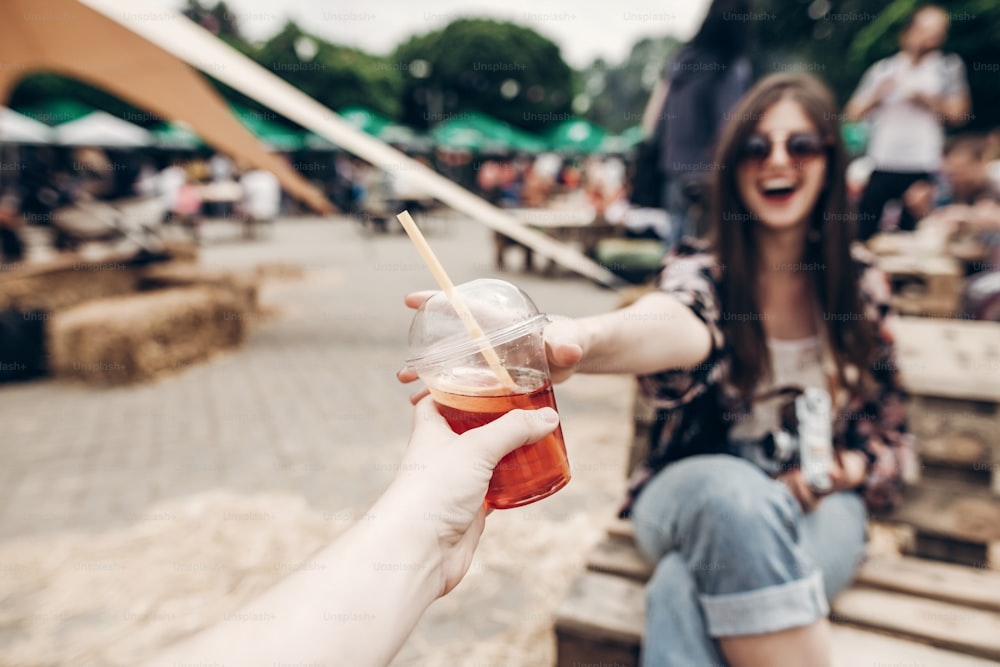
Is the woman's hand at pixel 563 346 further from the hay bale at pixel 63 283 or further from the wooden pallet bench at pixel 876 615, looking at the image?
the hay bale at pixel 63 283

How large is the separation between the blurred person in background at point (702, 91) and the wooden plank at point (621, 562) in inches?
113

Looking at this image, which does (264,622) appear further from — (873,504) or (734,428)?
(873,504)

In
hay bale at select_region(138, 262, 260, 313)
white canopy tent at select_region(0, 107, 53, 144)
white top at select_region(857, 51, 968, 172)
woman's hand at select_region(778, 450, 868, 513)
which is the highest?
white canopy tent at select_region(0, 107, 53, 144)

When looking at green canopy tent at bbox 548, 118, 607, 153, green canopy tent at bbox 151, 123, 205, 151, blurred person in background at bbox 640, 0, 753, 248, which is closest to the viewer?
blurred person in background at bbox 640, 0, 753, 248

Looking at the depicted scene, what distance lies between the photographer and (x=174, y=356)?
5.50 m

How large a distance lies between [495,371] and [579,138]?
97.7 feet

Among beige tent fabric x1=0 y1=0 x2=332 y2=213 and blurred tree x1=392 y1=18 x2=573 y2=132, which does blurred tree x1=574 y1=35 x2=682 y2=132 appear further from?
beige tent fabric x1=0 y1=0 x2=332 y2=213

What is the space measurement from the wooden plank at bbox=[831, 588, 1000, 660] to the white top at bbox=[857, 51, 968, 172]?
13.1 feet

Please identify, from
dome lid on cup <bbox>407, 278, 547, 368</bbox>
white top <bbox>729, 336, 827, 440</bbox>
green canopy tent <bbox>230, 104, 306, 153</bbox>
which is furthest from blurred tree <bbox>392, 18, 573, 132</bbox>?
dome lid on cup <bbox>407, 278, 547, 368</bbox>

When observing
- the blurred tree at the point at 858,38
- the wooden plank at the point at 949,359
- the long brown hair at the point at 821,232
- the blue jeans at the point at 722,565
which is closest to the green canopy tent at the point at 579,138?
the blurred tree at the point at 858,38

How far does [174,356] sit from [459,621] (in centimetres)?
423

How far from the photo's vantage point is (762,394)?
1756mm

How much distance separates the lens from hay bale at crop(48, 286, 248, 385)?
509 centimetres

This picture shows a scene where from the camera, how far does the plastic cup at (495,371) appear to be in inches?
41.5
